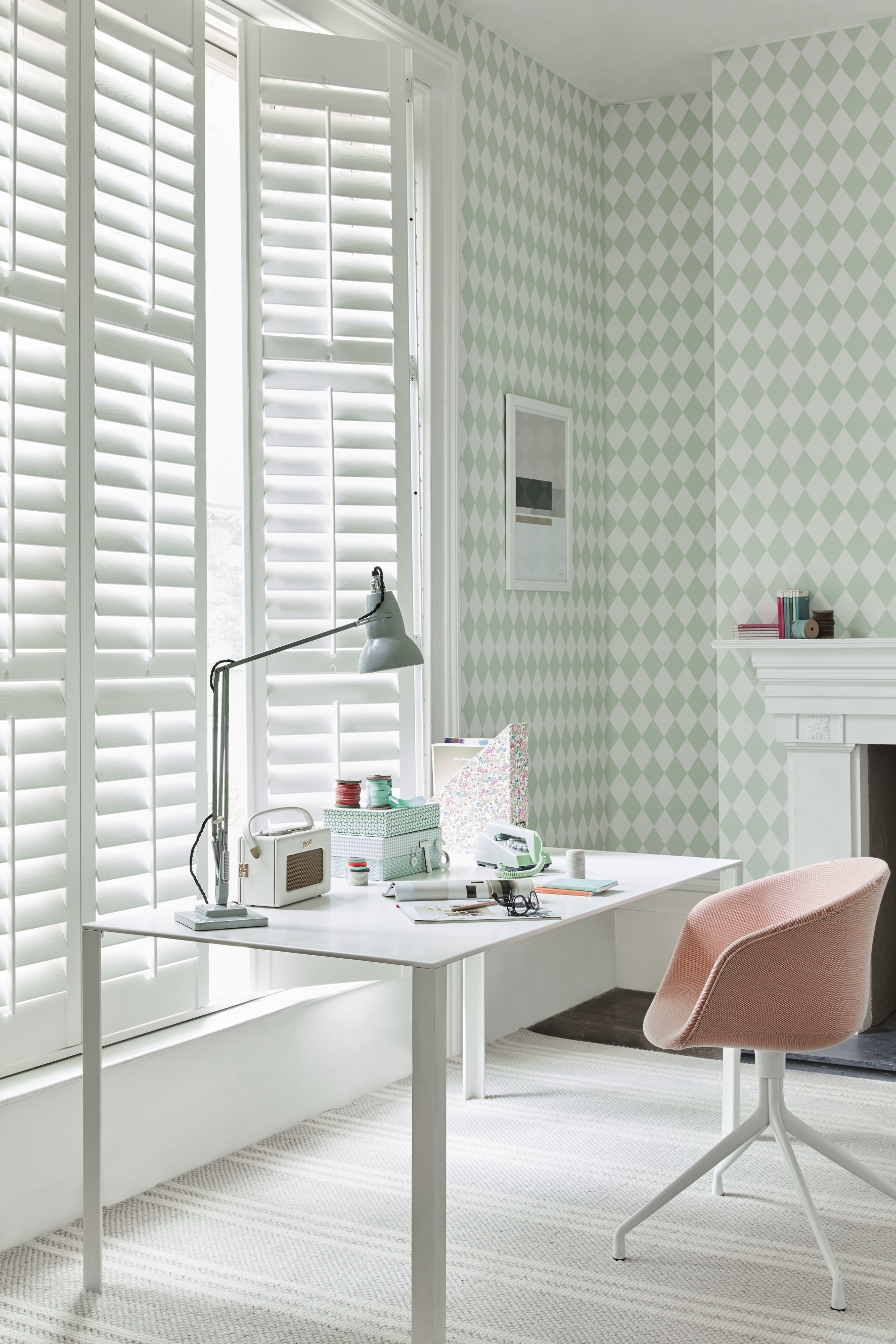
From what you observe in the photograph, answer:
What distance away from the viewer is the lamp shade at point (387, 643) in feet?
9.04

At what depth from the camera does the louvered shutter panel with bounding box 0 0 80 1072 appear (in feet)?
8.77

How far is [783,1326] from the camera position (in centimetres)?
237

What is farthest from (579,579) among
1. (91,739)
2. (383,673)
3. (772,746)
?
(91,739)

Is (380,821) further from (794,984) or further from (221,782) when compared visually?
(794,984)

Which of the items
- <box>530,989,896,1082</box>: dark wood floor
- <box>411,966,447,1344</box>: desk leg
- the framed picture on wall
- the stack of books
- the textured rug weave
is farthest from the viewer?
the framed picture on wall

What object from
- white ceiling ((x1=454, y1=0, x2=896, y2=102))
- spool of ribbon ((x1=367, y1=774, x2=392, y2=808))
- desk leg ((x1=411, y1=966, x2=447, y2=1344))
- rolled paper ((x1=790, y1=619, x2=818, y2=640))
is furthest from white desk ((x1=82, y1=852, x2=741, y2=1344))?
white ceiling ((x1=454, y1=0, x2=896, y2=102))

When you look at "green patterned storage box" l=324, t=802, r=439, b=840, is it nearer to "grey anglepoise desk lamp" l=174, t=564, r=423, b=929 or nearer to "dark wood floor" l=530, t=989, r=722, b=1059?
"grey anglepoise desk lamp" l=174, t=564, r=423, b=929

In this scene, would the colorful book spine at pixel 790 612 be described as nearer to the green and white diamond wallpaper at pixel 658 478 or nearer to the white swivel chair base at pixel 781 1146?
the green and white diamond wallpaper at pixel 658 478

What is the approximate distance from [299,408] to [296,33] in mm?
966

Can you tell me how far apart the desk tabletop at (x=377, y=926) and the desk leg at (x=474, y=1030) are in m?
0.63

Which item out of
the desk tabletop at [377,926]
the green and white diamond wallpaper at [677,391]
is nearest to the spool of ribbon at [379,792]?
the desk tabletop at [377,926]

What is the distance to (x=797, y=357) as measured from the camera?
4.29m

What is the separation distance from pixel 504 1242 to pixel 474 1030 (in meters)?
0.88

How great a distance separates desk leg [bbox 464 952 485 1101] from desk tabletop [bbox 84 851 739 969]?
629 mm
